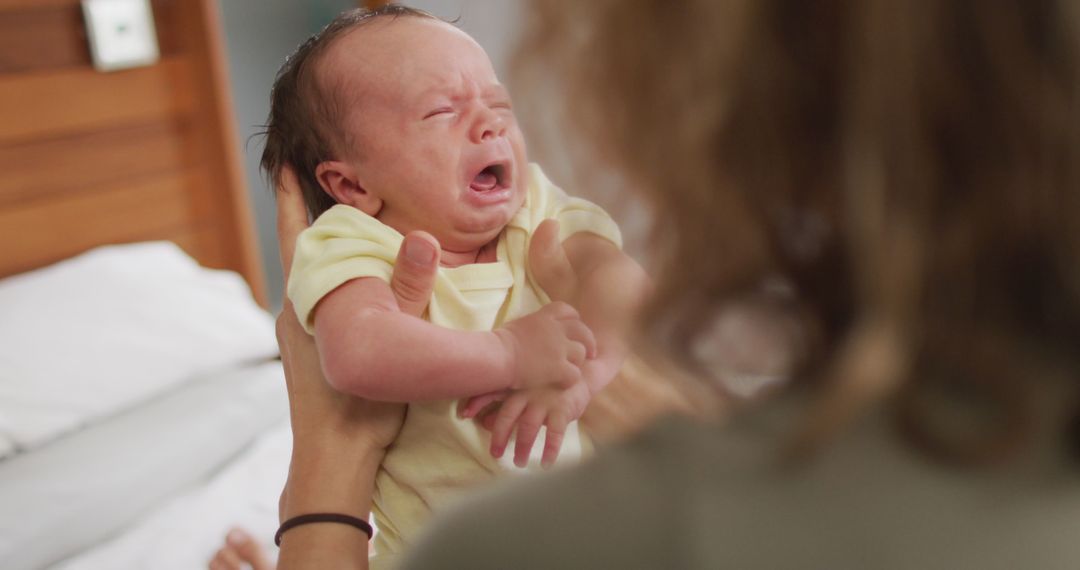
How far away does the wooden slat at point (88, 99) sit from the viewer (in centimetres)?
→ 180

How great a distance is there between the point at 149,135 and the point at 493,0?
1.73 meters

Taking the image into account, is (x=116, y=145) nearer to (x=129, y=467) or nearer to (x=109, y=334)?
(x=109, y=334)

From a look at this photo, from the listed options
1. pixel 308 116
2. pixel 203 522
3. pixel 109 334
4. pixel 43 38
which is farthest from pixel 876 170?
pixel 43 38

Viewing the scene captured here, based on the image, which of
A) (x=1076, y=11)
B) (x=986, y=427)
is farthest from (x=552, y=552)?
(x=1076, y=11)

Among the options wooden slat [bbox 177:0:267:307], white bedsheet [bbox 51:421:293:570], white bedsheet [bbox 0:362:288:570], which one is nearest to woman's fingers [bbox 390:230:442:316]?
white bedsheet [bbox 51:421:293:570]

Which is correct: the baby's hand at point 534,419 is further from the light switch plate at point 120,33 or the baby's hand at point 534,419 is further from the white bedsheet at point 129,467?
the light switch plate at point 120,33

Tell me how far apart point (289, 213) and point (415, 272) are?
A: 250 mm

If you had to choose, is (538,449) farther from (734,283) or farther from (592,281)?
(734,283)

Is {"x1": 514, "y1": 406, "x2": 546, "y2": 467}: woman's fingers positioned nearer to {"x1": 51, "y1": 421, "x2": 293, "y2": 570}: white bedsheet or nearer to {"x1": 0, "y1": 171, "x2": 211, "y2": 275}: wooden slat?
{"x1": 51, "y1": 421, "x2": 293, "y2": 570}: white bedsheet

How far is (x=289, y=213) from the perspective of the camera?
3.30ft

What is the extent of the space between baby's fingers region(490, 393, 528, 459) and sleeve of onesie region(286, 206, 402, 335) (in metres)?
0.16

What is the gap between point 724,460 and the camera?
16.4 inches

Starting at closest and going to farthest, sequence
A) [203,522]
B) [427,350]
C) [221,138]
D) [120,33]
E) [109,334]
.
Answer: [427,350]
[203,522]
[109,334]
[120,33]
[221,138]

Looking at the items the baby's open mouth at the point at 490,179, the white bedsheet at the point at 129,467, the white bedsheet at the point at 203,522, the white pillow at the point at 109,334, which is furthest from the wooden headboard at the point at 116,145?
the baby's open mouth at the point at 490,179
